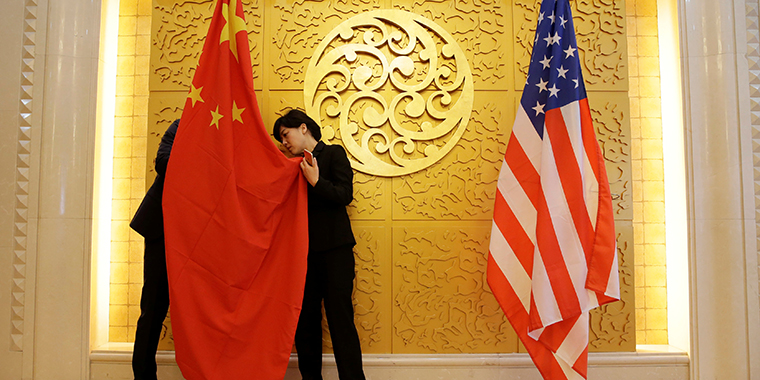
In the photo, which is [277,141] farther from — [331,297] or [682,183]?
[682,183]

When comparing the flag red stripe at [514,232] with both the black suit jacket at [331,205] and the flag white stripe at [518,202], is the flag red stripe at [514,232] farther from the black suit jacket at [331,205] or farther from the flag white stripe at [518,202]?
the black suit jacket at [331,205]

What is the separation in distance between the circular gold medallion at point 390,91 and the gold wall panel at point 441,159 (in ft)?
0.19

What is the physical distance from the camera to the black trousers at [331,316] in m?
2.27

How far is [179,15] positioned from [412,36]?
→ 147 cm

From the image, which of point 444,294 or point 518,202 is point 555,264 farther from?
point 444,294

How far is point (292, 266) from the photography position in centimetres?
224

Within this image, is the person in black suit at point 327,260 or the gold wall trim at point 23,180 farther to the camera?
the gold wall trim at point 23,180

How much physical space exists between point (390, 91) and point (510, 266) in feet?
4.12

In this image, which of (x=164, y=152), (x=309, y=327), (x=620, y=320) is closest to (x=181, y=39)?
(x=164, y=152)

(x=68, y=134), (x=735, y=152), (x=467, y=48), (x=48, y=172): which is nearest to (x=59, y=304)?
(x=48, y=172)

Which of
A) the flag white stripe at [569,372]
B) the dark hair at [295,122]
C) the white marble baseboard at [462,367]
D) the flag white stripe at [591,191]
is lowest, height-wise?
the white marble baseboard at [462,367]

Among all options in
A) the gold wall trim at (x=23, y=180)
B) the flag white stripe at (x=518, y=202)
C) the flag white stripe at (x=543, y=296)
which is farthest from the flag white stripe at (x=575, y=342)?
the gold wall trim at (x=23, y=180)

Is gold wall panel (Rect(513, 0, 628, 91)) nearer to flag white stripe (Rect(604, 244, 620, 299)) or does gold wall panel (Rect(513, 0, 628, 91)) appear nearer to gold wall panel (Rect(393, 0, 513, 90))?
gold wall panel (Rect(393, 0, 513, 90))

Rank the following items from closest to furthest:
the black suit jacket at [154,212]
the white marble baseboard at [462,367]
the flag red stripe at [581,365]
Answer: the flag red stripe at [581,365] → the black suit jacket at [154,212] → the white marble baseboard at [462,367]
